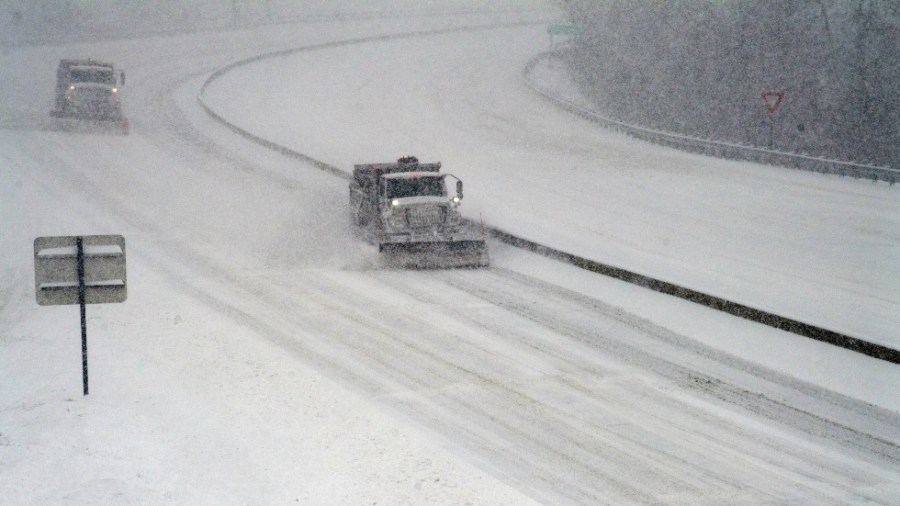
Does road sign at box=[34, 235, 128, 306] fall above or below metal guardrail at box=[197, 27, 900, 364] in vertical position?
above

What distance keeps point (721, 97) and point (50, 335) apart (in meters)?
49.9

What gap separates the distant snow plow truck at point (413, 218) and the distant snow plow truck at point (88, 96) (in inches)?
718

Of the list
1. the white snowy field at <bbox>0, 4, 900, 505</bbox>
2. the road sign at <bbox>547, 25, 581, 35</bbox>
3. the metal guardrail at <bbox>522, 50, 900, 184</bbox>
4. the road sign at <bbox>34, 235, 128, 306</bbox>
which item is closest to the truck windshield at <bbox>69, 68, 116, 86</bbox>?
the white snowy field at <bbox>0, 4, 900, 505</bbox>

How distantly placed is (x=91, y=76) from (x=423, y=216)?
2223cm

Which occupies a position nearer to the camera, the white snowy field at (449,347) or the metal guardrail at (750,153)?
the white snowy field at (449,347)

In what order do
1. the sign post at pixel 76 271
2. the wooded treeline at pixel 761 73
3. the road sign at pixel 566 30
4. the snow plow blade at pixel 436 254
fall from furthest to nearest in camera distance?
the road sign at pixel 566 30 → the wooded treeline at pixel 761 73 → the snow plow blade at pixel 436 254 → the sign post at pixel 76 271

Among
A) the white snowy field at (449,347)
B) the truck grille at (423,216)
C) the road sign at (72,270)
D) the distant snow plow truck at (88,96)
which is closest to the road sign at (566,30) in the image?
the white snowy field at (449,347)

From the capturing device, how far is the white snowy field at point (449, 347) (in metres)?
11.1

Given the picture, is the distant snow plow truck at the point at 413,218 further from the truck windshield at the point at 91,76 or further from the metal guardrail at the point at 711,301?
the truck windshield at the point at 91,76

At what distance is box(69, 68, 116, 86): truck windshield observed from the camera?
39250 mm

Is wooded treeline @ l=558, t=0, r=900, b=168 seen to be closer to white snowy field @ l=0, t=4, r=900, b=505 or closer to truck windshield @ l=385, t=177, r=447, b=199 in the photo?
white snowy field @ l=0, t=4, r=900, b=505

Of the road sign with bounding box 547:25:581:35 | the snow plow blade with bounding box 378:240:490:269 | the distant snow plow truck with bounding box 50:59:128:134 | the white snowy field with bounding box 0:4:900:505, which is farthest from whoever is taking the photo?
the road sign with bounding box 547:25:581:35

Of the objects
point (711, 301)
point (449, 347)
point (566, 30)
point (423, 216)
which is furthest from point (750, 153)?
point (566, 30)

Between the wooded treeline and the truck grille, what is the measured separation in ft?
104
